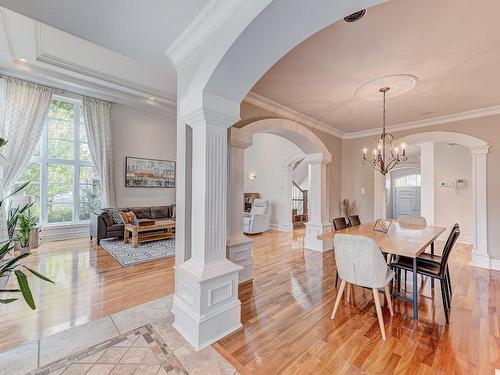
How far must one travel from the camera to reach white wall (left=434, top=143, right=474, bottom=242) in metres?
5.66

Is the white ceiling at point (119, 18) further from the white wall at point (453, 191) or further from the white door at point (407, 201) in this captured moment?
the white door at point (407, 201)

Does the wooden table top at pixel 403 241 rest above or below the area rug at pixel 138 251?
above

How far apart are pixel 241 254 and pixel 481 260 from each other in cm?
419

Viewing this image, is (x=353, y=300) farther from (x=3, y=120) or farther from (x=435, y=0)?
(x=3, y=120)

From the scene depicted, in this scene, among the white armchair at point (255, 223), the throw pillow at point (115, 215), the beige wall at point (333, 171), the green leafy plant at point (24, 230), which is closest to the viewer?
the green leafy plant at point (24, 230)

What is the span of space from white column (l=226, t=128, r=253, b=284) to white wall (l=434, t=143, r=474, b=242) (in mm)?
5890

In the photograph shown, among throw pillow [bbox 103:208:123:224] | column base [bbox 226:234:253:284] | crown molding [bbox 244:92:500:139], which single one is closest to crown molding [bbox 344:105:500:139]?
crown molding [bbox 244:92:500:139]

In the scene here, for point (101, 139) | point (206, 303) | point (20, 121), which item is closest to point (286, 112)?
point (206, 303)

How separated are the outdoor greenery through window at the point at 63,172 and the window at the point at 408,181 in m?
11.8

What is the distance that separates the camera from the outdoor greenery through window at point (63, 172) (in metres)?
5.42

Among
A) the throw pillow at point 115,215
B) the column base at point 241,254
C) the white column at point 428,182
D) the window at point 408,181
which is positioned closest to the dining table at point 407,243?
the column base at point 241,254

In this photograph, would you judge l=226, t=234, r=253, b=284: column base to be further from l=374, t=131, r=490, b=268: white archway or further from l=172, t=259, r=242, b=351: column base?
l=374, t=131, r=490, b=268: white archway

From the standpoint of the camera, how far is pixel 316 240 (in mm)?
4816

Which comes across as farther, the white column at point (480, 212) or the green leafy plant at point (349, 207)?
the green leafy plant at point (349, 207)
